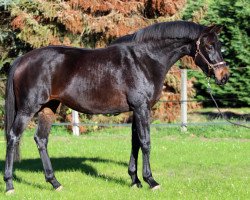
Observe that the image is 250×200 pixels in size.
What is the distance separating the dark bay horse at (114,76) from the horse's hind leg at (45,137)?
6 cm

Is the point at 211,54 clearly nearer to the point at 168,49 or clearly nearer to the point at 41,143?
the point at 168,49

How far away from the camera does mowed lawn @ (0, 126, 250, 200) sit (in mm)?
7305

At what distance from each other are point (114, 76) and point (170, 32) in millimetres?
1012

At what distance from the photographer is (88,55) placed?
7738 millimetres

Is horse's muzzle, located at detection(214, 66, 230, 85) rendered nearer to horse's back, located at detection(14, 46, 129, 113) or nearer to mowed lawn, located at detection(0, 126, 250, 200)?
horse's back, located at detection(14, 46, 129, 113)

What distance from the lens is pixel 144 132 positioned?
7480 millimetres

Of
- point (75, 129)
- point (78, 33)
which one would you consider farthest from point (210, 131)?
point (78, 33)

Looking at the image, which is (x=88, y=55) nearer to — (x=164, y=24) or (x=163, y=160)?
(x=164, y=24)

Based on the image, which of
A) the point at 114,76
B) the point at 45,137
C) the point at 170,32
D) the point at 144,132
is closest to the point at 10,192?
the point at 45,137

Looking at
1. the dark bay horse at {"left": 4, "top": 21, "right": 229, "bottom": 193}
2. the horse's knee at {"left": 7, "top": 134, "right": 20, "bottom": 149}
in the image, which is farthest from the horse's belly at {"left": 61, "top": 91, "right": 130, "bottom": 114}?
the horse's knee at {"left": 7, "top": 134, "right": 20, "bottom": 149}

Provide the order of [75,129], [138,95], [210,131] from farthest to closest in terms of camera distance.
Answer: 1. [75,129]
2. [210,131]
3. [138,95]

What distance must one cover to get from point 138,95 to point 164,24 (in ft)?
3.71

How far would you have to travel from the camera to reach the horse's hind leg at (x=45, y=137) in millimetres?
7805

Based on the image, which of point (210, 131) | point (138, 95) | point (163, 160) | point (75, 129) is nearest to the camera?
point (138, 95)
